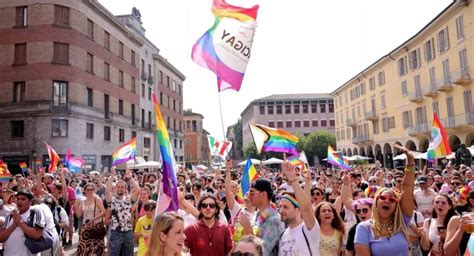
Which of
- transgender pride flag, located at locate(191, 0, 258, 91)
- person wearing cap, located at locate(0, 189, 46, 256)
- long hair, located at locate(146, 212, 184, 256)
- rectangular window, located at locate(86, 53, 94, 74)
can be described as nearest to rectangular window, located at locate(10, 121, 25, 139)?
rectangular window, located at locate(86, 53, 94, 74)

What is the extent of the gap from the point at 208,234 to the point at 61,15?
30.8 meters

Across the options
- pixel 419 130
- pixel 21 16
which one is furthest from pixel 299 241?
pixel 419 130

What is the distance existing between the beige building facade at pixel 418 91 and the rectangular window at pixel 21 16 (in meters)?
34.3

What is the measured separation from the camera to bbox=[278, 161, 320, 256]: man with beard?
3.74 meters

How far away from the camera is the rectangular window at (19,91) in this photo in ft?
97.5

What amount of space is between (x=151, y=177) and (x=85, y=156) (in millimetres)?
20659

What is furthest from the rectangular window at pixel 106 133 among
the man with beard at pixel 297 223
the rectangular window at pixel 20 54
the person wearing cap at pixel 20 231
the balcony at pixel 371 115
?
the man with beard at pixel 297 223

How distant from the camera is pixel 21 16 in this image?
30.4 m

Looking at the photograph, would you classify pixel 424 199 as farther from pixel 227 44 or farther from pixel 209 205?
pixel 209 205

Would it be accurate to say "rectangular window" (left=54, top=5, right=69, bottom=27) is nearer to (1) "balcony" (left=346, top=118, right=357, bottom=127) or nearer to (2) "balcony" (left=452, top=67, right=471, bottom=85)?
(2) "balcony" (left=452, top=67, right=471, bottom=85)

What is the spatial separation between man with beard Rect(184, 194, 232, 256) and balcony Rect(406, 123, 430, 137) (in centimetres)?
3697

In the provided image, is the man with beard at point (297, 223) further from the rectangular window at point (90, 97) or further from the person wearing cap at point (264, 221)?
the rectangular window at point (90, 97)

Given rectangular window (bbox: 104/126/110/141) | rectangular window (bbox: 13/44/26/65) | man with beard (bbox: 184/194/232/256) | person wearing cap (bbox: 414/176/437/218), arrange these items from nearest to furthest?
1. man with beard (bbox: 184/194/232/256)
2. person wearing cap (bbox: 414/176/437/218)
3. rectangular window (bbox: 13/44/26/65)
4. rectangular window (bbox: 104/126/110/141)

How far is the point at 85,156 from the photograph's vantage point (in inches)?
1212
